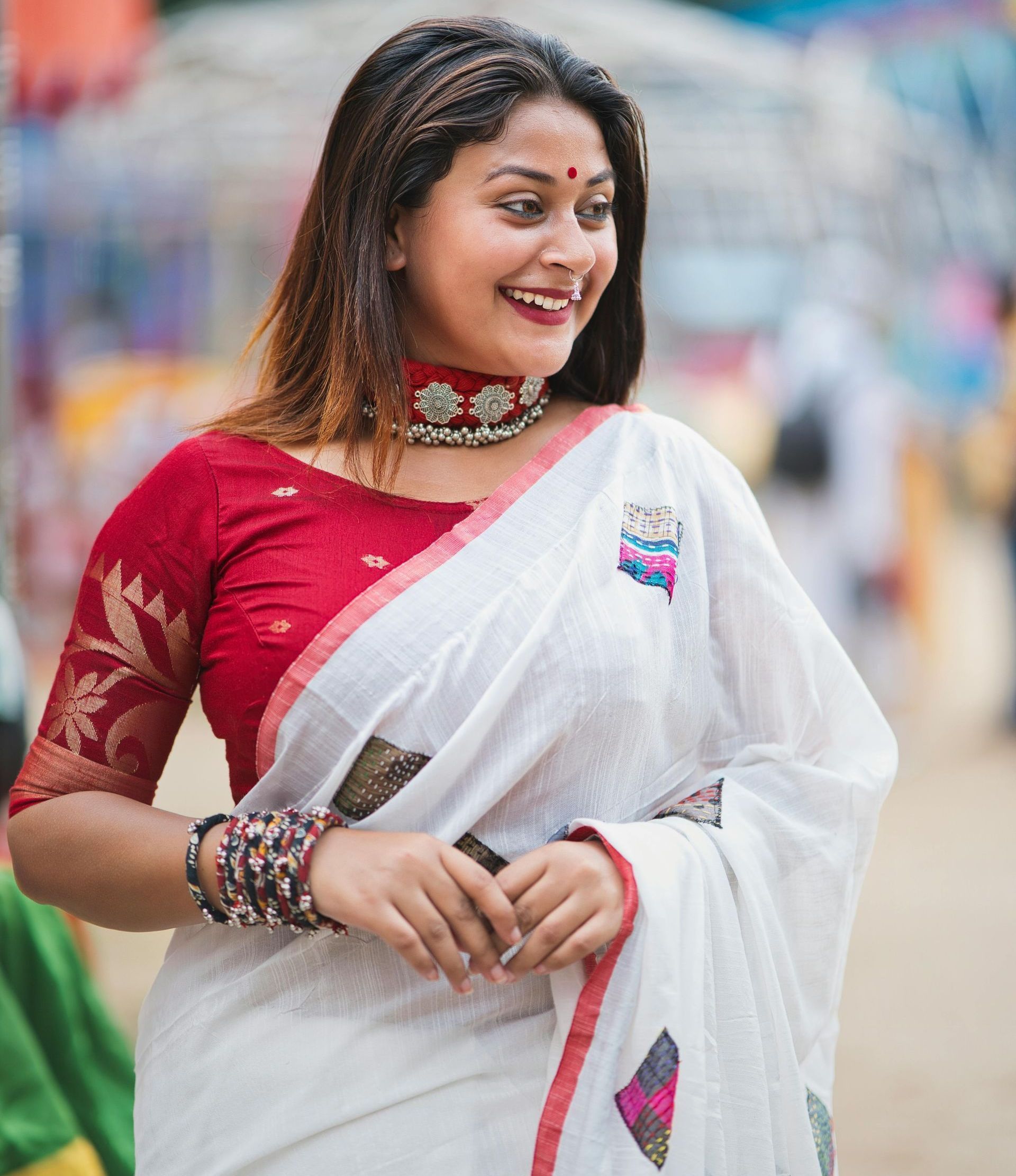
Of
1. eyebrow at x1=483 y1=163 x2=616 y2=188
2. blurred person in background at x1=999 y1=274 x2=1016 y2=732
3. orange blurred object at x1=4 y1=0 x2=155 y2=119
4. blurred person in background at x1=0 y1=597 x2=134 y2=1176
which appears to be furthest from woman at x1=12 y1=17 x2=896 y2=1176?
blurred person in background at x1=999 y1=274 x2=1016 y2=732

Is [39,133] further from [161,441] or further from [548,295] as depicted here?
[548,295]

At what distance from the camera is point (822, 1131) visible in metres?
1.51

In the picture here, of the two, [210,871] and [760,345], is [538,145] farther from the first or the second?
[760,345]

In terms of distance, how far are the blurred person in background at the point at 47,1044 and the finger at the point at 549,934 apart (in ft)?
3.73

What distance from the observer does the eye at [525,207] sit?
1440mm

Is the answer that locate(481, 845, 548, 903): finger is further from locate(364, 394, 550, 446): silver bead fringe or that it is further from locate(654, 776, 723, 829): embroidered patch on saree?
locate(364, 394, 550, 446): silver bead fringe

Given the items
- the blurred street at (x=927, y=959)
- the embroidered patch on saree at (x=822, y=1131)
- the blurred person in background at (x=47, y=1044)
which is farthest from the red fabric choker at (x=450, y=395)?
the blurred street at (x=927, y=959)

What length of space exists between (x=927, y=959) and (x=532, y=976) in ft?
10.5

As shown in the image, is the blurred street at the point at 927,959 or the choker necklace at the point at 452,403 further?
the blurred street at the point at 927,959

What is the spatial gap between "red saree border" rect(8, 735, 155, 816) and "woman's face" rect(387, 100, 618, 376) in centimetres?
59

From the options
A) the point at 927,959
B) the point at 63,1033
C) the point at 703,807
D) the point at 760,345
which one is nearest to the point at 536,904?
the point at 703,807

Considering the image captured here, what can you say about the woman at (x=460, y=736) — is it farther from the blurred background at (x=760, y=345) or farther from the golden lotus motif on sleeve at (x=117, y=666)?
the blurred background at (x=760, y=345)

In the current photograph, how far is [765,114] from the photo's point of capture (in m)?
10.1

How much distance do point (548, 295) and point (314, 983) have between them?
76 cm
